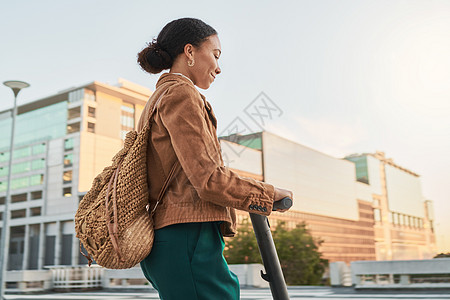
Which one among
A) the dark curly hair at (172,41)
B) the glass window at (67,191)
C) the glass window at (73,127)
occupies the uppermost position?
the glass window at (73,127)

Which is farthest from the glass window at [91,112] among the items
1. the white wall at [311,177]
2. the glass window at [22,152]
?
the white wall at [311,177]

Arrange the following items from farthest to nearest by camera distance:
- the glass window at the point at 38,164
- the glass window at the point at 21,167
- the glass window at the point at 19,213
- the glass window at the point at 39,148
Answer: the glass window at the point at 19,213 < the glass window at the point at 21,167 < the glass window at the point at 39,148 < the glass window at the point at 38,164

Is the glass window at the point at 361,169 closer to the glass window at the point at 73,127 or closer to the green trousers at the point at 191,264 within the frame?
the glass window at the point at 73,127

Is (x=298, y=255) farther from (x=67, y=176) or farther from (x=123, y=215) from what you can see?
(x=123, y=215)

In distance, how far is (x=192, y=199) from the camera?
1.16m

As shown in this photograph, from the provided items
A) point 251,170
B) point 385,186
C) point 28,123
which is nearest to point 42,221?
point 28,123

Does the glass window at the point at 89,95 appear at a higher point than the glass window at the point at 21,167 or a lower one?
higher

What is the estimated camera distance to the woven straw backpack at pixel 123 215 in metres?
1.13

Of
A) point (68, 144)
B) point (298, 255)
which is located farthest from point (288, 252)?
point (68, 144)

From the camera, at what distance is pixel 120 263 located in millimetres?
1136

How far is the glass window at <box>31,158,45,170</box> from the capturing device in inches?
2200

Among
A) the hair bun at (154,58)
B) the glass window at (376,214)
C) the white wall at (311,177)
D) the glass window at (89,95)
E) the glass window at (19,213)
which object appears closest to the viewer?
the hair bun at (154,58)

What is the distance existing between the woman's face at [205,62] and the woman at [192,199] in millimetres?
97

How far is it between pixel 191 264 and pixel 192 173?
22 centimetres
